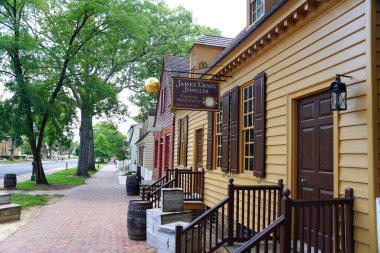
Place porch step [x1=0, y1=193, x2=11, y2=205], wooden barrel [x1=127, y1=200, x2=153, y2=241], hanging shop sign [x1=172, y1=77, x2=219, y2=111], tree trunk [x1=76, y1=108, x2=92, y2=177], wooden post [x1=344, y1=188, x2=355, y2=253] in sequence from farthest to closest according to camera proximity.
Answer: tree trunk [x1=76, y1=108, x2=92, y2=177], porch step [x1=0, y1=193, x2=11, y2=205], hanging shop sign [x1=172, y1=77, x2=219, y2=111], wooden barrel [x1=127, y1=200, x2=153, y2=241], wooden post [x1=344, y1=188, x2=355, y2=253]

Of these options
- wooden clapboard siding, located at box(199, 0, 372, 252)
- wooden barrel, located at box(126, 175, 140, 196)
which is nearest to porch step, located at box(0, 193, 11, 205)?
wooden barrel, located at box(126, 175, 140, 196)

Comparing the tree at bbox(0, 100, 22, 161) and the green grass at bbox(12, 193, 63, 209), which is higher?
the tree at bbox(0, 100, 22, 161)

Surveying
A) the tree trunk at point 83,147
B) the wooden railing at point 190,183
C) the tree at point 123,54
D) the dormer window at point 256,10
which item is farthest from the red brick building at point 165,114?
the tree trunk at point 83,147

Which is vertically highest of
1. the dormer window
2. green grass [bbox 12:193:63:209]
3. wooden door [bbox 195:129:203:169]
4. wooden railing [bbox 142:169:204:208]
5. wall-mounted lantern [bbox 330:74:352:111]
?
the dormer window

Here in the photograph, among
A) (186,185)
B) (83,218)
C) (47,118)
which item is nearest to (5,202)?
(83,218)

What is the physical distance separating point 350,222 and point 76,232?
6.71 metres

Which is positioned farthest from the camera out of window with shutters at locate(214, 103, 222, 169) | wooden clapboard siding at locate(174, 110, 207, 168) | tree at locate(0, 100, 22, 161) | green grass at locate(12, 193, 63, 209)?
tree at locate(0, 100, 22, 161)

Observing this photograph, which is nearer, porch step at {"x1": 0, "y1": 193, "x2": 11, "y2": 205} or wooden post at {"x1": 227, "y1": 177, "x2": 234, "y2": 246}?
wooden post at {"x1": 227, "y1": 177, "x2": 234, "y2": 246}

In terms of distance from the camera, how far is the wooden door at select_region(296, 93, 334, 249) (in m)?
4.85

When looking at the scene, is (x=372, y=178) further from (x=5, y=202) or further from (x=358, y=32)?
(x=5, y=202)

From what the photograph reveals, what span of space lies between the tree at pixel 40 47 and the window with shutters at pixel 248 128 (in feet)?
44.3

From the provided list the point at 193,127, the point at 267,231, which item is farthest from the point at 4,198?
the point at 267,231

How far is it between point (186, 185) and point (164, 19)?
2440 centimetres

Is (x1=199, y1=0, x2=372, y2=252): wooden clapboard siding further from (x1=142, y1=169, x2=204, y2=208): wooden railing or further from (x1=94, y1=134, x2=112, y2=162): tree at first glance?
(x1=94, y1=134, x2=112, y2=162): tree
